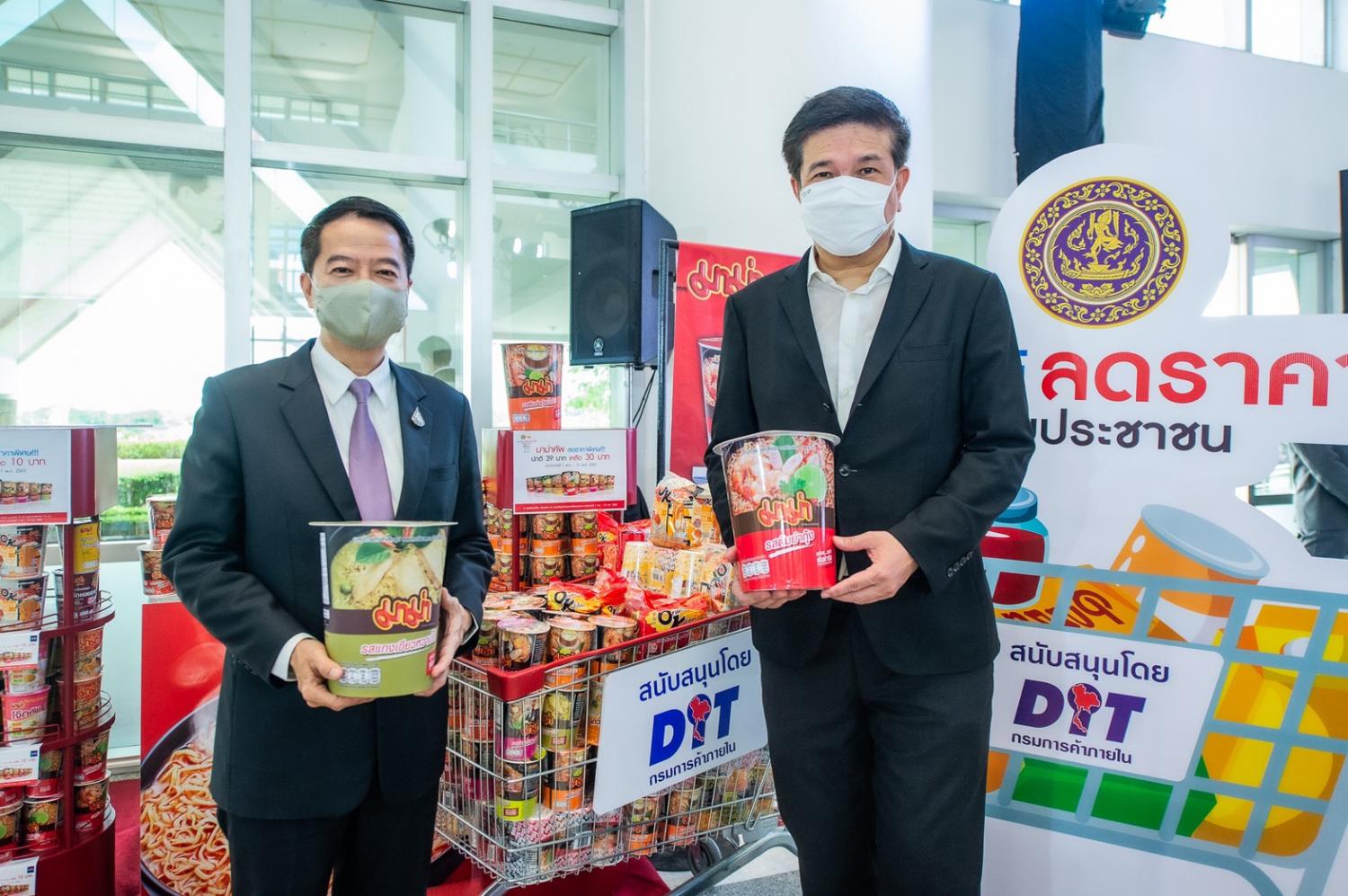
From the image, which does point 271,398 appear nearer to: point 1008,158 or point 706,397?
point 706,397

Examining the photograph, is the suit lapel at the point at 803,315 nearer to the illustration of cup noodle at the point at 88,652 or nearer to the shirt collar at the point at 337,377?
the shirt collar at the point at 337,377

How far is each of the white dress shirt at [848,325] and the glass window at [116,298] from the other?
13.1 feet

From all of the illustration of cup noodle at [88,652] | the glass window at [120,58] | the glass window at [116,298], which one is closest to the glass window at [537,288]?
the glass window at [116,298]

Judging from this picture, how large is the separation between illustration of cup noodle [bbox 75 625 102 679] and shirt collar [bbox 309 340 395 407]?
5.16 feet

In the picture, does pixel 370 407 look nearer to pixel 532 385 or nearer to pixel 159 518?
pixel 532 385

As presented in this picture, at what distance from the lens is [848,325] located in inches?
59.3

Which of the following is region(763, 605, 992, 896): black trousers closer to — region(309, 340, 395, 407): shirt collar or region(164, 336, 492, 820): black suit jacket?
region(164, 336, 492, 820): black suit jacket

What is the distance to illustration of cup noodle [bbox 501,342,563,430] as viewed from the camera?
2.81m

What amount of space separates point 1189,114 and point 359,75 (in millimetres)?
5433

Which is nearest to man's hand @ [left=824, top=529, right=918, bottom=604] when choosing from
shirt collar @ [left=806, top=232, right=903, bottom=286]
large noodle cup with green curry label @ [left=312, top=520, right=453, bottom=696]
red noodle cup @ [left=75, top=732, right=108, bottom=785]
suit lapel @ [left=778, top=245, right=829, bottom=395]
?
suit lapel @ [left=778, top=245, right=829, bottom=395]

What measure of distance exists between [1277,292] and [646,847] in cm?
662

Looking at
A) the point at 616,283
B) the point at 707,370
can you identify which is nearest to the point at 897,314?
the point at 707,370

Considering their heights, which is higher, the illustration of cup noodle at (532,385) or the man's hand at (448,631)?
the illustration of cup noodle at (532,385)

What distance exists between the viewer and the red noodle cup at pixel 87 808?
250cm
